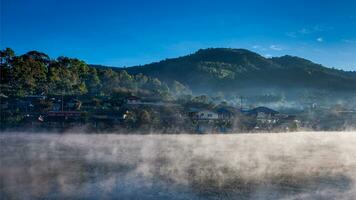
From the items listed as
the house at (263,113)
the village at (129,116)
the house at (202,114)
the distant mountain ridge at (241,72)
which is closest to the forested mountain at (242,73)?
the distant mountain ridge at (241,72)

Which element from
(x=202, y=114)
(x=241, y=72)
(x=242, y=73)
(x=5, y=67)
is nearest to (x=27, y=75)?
(x=5, y=67)

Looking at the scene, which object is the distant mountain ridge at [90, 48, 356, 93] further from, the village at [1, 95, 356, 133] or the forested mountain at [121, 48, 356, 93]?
the village at [1, 95, 356, 133]

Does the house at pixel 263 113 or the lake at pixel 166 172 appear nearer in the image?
the lake at pixel 166 172

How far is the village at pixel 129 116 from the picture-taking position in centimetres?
3706

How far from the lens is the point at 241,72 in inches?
4729

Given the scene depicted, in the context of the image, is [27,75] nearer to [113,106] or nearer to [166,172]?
[113,106]

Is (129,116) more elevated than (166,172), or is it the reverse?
(129,116)

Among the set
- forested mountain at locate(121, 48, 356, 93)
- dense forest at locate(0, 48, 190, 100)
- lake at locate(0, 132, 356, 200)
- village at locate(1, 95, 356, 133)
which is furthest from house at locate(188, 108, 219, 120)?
forested mountain at locate(121, 48, 356, 93)

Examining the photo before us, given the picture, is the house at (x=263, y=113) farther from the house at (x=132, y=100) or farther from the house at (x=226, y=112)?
the house at (x=132, y=100)

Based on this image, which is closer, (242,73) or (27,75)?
(27,75)

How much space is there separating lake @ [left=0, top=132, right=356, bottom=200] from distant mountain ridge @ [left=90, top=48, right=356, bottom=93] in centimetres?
7867

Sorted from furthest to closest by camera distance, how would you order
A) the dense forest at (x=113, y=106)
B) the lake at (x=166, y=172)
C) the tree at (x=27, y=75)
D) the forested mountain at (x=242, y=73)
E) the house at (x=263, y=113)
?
the forested mountain at (x=242, y=73), the house at (x=263, y=113), the tree at (x=27, y=75), the dense forest at (x=113, y=106), the lake at (x=166, y=172)

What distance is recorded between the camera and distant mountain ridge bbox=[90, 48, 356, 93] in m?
105

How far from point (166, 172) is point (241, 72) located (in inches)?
4130
